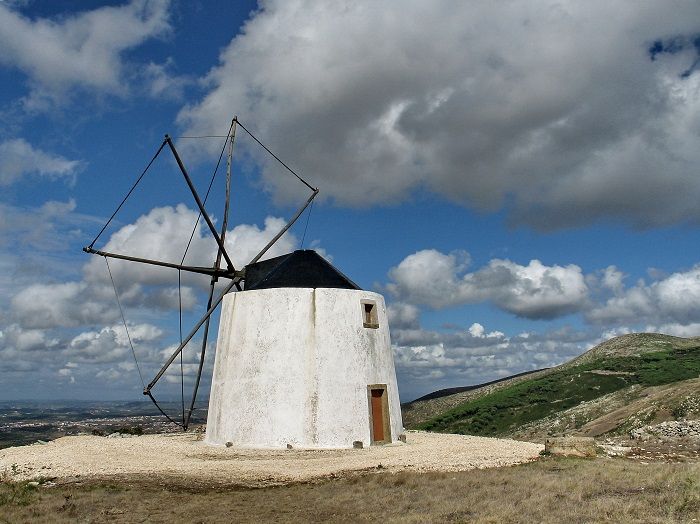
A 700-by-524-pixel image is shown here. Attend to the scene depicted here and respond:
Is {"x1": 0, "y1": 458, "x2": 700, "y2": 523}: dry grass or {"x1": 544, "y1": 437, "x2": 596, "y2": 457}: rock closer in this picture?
{"x1": 0, "y1": 458, "x2": 700, "y2": 523}: dry grass

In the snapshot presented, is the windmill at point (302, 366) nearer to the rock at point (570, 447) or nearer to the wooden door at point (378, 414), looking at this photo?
the wooden door at point (378, 414)

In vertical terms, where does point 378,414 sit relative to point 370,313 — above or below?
below

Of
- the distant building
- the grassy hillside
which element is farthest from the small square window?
the grassy hillside

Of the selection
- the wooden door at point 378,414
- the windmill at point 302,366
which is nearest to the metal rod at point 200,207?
the windmill at point 302,366

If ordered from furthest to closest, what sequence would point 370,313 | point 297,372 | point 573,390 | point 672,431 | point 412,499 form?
point 573,390
point 672,431
point 370,313
point 297,372
point 412,499

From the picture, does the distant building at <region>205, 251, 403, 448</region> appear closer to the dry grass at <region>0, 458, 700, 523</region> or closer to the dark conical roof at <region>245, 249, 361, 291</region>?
the dark conical roof at <region>245, 249, 361, 291</region>

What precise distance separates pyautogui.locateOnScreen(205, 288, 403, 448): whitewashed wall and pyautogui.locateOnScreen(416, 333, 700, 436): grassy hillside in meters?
25.3

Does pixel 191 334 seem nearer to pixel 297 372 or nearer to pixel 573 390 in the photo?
pixel 297 372

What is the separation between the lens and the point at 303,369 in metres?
18.2

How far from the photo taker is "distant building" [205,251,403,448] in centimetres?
1780

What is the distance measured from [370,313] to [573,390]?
47785 millimetres

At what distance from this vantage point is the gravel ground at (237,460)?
519 inches

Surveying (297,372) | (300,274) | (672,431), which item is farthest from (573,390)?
(297,372)

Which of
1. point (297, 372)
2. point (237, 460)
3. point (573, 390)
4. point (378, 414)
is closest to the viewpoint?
point (237, 460)
